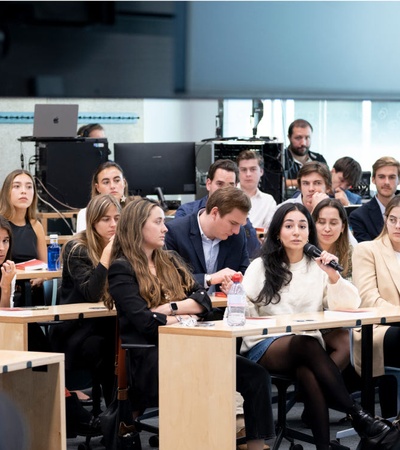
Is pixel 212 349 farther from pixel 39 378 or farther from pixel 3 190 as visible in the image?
pixel 3 190

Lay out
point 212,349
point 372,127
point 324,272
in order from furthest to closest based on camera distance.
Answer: point 372,127 < point 324,272 < point 212,349

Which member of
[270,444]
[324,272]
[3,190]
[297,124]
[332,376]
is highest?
[297,124]

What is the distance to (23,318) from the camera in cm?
409

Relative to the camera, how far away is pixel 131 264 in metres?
4.05

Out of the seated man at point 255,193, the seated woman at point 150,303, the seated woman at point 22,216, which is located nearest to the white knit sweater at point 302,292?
the seated woman at point 150,303

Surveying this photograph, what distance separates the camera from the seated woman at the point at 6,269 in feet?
14.7

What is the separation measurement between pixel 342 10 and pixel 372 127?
383 inches

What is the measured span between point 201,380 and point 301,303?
0.86 m

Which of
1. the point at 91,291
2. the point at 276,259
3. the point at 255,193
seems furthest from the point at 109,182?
the point at 276,259

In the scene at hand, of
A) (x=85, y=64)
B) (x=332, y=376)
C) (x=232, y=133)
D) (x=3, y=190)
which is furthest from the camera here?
(x=232, y=133)

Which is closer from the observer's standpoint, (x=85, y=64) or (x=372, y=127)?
(x=85, y=64)

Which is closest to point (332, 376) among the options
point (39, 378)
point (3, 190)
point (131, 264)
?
point (131, 264)

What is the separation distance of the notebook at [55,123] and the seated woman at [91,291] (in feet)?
10.5

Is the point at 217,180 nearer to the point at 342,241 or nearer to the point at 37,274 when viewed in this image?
the point at 342,241
